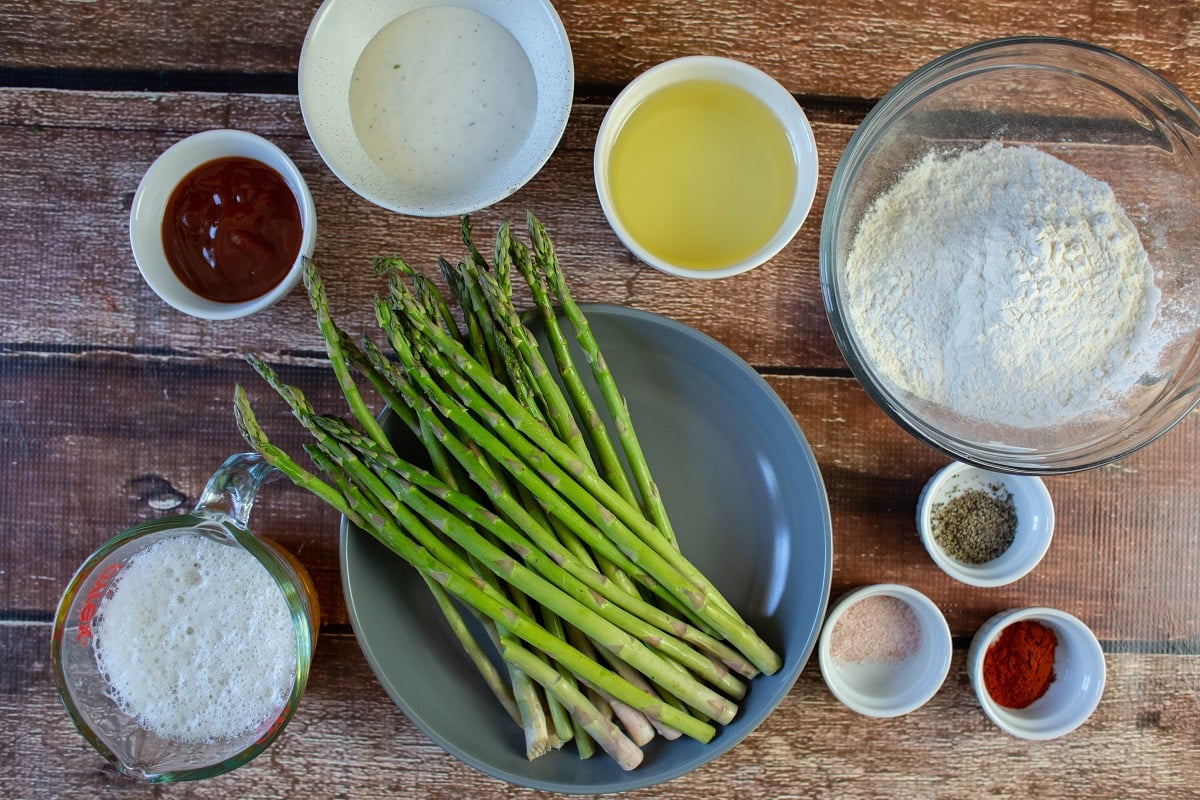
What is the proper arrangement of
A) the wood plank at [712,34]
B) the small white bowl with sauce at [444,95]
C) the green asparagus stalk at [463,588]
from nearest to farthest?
the green asparagus stalk at [463,588], the small white bowl with sauce at [444,95], the wood plank at [712,34]

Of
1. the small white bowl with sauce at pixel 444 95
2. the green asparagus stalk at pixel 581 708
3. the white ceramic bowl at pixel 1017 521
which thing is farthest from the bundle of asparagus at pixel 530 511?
the white ceramic bowl at pixel 1017 521

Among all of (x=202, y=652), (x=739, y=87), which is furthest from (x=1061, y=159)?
(x=202, y=652)

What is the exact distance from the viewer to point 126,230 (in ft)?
4.19

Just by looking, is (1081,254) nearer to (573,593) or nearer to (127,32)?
(573,593)

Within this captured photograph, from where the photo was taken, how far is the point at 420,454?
1.20 meters

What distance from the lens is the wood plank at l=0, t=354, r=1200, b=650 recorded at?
1.28m

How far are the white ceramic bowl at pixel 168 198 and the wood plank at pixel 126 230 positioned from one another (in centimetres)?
11

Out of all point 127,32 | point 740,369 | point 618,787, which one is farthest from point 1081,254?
point 127,32

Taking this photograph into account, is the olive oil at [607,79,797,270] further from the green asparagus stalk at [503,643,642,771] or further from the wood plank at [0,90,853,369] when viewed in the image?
the green asparagus stalk at [503,643,642,771]

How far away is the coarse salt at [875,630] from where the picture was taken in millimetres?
1255

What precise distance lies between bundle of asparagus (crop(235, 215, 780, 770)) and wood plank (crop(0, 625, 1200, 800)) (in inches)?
7.7

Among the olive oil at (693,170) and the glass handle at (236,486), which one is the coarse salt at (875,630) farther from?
the glass handle at (236,486)

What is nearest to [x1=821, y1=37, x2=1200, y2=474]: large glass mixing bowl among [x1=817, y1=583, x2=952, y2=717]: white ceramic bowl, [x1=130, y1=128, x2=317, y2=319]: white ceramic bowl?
[x1=817, y1=583, x2=952, y2=717]: white ceramic bowl

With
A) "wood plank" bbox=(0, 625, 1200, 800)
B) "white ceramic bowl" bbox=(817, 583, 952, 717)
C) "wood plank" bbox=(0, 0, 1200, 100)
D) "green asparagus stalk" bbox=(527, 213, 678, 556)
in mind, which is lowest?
"wood plank" bbox=(0, 625, 1200, 800)
